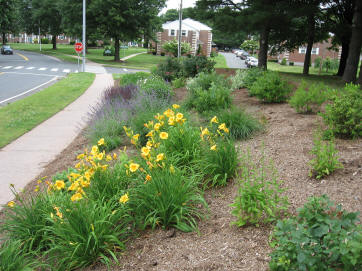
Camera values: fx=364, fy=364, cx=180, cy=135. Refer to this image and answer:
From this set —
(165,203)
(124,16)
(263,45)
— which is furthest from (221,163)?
(124,16)

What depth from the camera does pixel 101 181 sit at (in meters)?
3.72

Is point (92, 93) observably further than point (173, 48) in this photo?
No

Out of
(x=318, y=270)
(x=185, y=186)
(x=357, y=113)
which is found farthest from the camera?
(x=357, y=113)

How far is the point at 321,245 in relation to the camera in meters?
2.28

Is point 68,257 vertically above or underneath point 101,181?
underneath

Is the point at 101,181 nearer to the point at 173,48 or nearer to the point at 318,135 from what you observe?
the point at 318,135

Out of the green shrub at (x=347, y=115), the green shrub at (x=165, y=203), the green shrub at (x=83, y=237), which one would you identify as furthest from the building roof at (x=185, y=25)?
the green shrub at (x=83, y=237)

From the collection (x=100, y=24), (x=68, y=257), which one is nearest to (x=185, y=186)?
(x=68, y=257)

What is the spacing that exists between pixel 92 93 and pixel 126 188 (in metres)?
13.9

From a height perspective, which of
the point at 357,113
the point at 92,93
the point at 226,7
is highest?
the point at 226,7

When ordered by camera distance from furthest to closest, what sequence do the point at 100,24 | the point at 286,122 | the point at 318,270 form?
the point at 100,24, the point at 286,122, the point at 318,270

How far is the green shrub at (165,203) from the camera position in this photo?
339cm

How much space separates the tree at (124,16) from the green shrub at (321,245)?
4132 cm

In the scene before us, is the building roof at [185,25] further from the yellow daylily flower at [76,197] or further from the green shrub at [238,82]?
the yellow daylily flower at [76,197]
